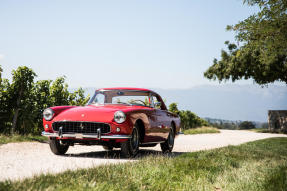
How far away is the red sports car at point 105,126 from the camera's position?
22.1ft

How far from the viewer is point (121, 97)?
859 cm

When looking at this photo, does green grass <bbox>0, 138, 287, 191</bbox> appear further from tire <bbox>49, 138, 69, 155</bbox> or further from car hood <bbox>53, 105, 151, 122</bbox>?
tire <bbox>49, 138, 69, 155</bbox>

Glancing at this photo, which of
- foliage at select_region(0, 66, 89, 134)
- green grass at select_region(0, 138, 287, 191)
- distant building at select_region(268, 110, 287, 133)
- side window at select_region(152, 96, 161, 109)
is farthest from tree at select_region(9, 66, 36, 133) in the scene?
distant building at select_region(268, 110, 287, 133)

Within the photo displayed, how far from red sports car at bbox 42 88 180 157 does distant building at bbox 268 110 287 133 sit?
26779mm

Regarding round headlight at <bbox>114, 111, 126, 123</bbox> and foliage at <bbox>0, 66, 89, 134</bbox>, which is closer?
round headlight at <bbox>114, 111, 126, 123</bbox>

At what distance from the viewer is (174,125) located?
10086 millimetres

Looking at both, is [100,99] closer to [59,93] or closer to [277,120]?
[59,93]

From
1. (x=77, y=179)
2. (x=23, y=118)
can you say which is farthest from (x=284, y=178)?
(x=23, y=118)

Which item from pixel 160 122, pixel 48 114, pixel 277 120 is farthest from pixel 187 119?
pixel 48 114

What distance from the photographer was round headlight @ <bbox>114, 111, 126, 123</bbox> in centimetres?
674

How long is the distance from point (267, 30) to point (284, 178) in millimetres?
6578

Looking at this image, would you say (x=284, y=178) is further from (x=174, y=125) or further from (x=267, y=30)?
(x=267, y=30)

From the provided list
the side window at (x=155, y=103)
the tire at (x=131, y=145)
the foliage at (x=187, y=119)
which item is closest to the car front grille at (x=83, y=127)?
the tire at (x=131, y=145)

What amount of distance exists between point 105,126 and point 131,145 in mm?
712
